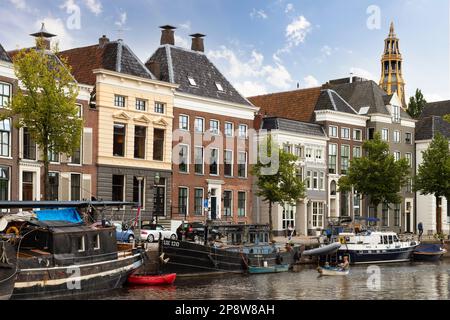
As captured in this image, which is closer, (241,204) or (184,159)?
(184,159)

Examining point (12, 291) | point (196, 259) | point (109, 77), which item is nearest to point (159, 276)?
point (196, 259)

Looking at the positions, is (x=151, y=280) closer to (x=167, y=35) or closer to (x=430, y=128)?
(x=167, y=35)

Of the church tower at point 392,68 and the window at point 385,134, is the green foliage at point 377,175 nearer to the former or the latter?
the window at point 385,134

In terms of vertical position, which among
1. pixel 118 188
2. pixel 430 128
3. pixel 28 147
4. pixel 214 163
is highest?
pixel 430 128

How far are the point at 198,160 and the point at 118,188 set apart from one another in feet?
26.9

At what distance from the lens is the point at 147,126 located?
64.5 metres

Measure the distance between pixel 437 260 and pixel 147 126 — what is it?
24225mm

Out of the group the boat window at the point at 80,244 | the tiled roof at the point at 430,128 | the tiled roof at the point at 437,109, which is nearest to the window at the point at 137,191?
the boat window at the point at 80,244

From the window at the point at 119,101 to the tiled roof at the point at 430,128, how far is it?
41009 millimetres

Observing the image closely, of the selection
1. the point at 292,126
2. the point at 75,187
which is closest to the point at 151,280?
the point at 75,187

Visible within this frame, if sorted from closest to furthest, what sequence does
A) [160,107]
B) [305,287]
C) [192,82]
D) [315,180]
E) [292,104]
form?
[305,287]
[160,107]
[192,82]
[315,180]
[292,104]

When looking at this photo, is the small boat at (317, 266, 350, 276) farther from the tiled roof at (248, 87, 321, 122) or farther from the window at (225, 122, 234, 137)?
the tiled roof at (248, 87, 321, 122)

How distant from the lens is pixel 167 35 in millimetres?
70625

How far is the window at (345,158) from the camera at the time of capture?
83000 mm
